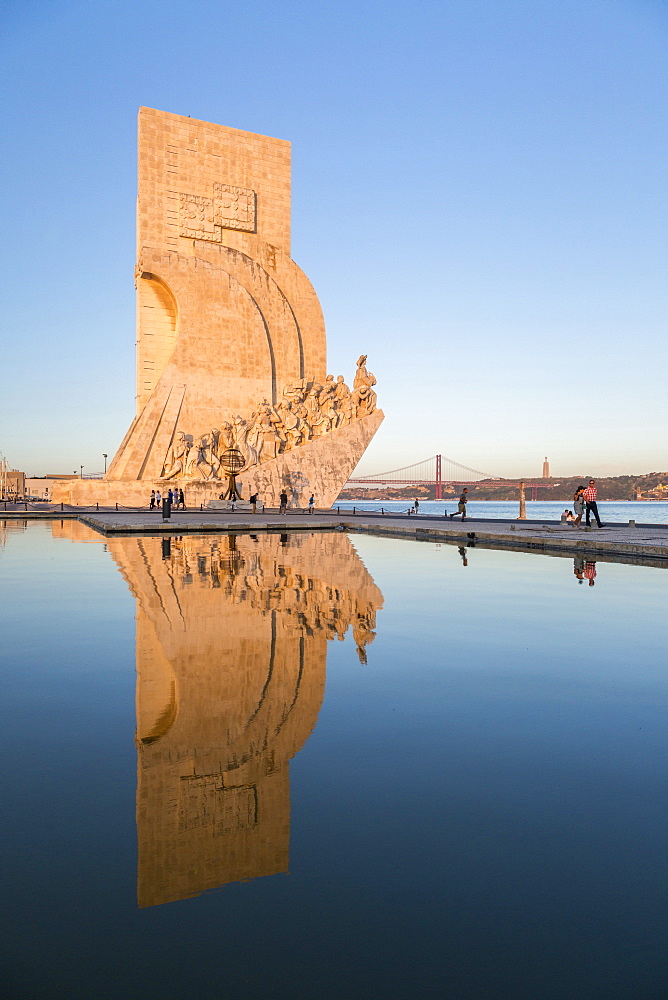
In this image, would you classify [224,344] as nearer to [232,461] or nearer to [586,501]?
[232,461]

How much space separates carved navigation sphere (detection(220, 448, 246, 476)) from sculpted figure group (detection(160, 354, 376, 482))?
364 millimetres

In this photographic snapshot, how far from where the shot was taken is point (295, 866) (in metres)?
1.46

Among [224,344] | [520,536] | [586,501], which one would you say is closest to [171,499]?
[224,344]

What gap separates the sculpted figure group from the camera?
2423cm

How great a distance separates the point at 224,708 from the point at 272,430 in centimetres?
2245

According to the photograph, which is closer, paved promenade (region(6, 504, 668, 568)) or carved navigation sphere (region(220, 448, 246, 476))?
paved promenade (region(6, 504, 668, 568))

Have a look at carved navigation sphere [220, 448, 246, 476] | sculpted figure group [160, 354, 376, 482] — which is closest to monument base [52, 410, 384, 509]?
sculpted figure group [160, 354, 376, 482]

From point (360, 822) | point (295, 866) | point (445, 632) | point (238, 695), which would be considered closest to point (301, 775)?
point (360, 822)

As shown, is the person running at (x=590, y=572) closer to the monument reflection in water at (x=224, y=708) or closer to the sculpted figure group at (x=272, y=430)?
the monument reflection in water at (x=224, y=708)

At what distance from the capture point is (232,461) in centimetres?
2236

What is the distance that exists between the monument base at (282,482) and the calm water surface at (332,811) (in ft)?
64.6

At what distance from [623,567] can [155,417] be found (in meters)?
20.4

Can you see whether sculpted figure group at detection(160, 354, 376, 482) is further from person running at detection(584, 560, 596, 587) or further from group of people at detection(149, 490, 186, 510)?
person running at detection(584, 560, 596, 587)

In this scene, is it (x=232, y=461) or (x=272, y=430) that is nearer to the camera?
(x=232, y=461)
